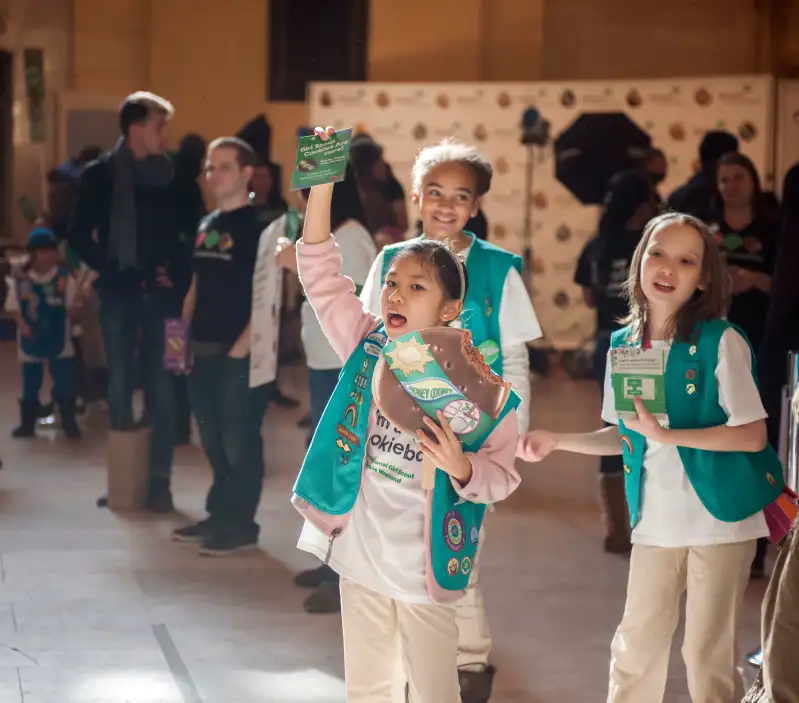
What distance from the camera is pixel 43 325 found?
632 centimetres

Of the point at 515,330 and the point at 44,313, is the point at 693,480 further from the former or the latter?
the point at 44,313

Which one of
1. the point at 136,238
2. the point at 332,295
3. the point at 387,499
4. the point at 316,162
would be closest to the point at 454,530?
the point at 387,499

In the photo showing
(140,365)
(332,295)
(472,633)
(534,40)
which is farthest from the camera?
(534,40)

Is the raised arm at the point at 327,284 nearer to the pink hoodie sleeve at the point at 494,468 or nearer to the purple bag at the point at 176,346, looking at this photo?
the pink hoodie sleeve at the point at 494,468

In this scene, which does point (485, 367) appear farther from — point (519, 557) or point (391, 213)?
point (391, 213)

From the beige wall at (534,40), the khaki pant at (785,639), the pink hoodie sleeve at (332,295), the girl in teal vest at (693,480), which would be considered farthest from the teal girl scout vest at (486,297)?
the beige wall at (534,40)

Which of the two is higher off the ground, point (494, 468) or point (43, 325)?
point (494, 468)

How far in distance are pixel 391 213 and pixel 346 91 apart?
4.00 metres

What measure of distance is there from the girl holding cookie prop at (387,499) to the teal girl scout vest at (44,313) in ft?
12.4

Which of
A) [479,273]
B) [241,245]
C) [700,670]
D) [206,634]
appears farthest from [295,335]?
[700,670]

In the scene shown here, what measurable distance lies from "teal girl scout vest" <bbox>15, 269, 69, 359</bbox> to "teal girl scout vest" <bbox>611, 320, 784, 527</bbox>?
3902 millimetres

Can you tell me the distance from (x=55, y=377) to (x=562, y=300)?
465 centimetres

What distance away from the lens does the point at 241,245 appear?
4.75 m

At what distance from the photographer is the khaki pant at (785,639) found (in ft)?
7.58
